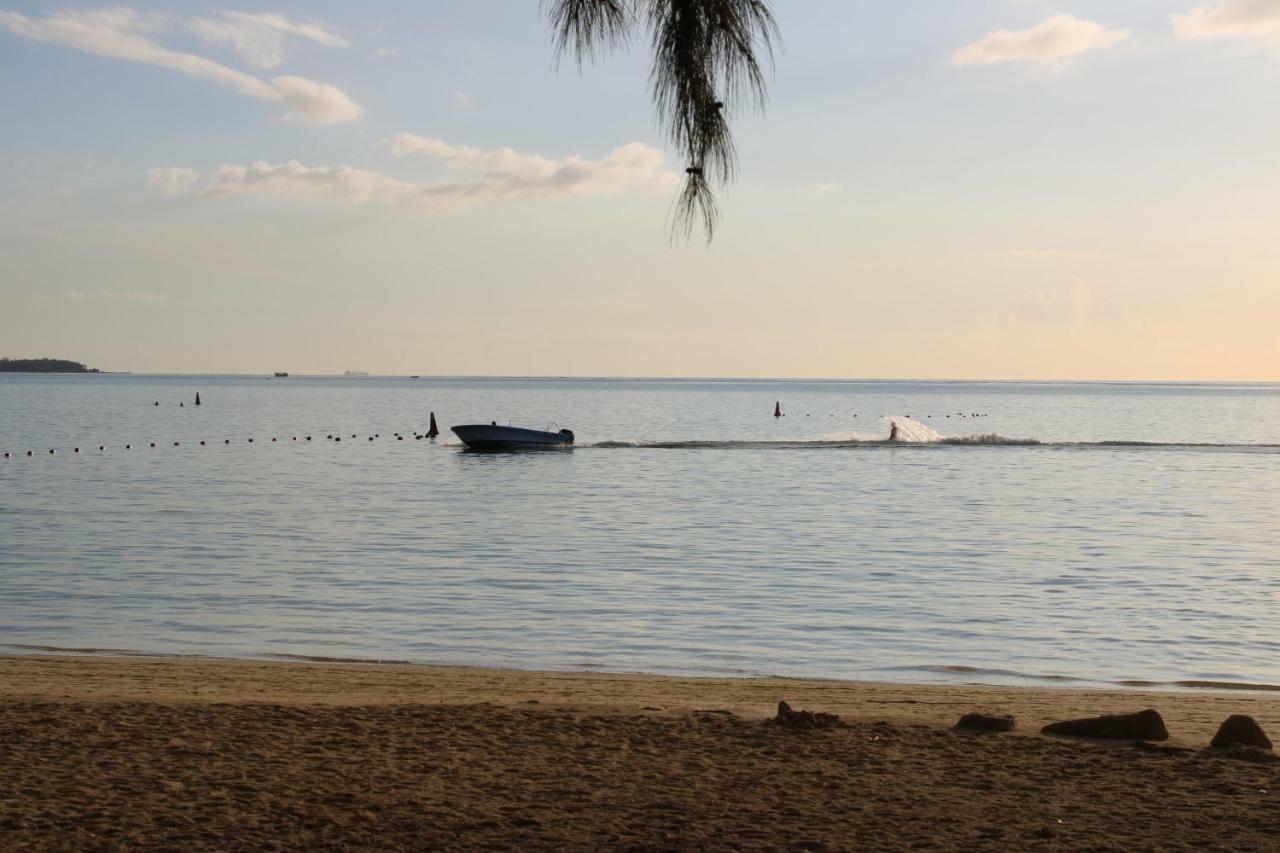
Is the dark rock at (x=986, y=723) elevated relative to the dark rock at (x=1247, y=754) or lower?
lower

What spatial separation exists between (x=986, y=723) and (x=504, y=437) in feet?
180

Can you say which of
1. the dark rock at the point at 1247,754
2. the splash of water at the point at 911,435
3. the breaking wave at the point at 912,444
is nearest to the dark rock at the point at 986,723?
the dark rock at the point at 1247,754

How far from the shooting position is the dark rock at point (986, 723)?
34.2 feet

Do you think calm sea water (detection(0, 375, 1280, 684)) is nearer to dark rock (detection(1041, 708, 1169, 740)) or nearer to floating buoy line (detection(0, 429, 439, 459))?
floating buoy line (detection(0, 429, 439, 459))

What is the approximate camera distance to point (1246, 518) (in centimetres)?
3672

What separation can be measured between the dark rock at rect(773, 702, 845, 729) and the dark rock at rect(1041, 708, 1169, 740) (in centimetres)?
171

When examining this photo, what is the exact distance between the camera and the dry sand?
7.44 m

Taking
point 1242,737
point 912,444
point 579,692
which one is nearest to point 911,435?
point 912,444

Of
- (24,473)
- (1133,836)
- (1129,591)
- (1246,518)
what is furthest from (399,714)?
(24,473)

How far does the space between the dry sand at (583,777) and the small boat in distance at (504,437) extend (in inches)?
2010

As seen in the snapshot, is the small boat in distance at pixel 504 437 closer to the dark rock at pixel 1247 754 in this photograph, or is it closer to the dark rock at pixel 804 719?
the dark rock at pixel 804 719

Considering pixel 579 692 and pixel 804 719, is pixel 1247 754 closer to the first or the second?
pixel 804 719

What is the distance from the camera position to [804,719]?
10555mm

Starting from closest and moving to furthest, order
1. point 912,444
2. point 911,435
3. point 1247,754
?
point 1247,754, point 912,444, point 911,435
